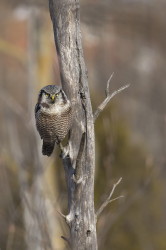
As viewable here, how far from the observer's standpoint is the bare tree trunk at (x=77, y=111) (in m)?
4.20

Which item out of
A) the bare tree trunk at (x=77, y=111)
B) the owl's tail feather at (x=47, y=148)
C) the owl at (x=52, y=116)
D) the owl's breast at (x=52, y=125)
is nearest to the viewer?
the bare tree trunk at (x=77, y=111)

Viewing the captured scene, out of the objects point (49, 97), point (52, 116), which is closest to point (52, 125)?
point (52, 116)

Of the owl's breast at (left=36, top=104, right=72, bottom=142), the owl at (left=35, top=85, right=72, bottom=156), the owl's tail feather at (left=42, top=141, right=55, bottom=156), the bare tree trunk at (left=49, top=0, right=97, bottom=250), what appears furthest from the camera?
the owl's tail feather at (left=42, top=141, right=55, bottom=156)

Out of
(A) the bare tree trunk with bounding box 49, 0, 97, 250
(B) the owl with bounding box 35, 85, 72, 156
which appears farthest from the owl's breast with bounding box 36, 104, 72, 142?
(A) the bare tree trunk with bounding box 49, 0, 97, 250

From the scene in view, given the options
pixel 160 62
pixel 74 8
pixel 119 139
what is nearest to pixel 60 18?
pixel 74 8

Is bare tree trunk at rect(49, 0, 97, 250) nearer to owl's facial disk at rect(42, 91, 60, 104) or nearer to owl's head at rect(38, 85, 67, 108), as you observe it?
owl's head at rect(38, 85, 67, 108)

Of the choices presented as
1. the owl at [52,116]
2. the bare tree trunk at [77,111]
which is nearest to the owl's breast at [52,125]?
the owl at [52,116]

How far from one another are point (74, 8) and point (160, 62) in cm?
1926

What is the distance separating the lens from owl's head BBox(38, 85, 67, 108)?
461cm

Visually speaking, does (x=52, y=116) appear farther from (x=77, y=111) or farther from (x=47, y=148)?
(x=77, y=111)

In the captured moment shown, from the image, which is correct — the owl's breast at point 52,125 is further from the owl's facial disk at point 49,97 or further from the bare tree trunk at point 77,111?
the bare tree trunk at point 77,111

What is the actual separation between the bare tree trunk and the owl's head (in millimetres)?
176

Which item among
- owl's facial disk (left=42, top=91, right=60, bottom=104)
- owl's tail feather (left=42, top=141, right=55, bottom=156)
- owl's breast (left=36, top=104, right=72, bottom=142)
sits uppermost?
owl's facial disk (left=42, top=91, right=60, bottom=104)

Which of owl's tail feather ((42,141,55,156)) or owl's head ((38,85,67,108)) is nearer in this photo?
owl's head ((38,85,67,108))
